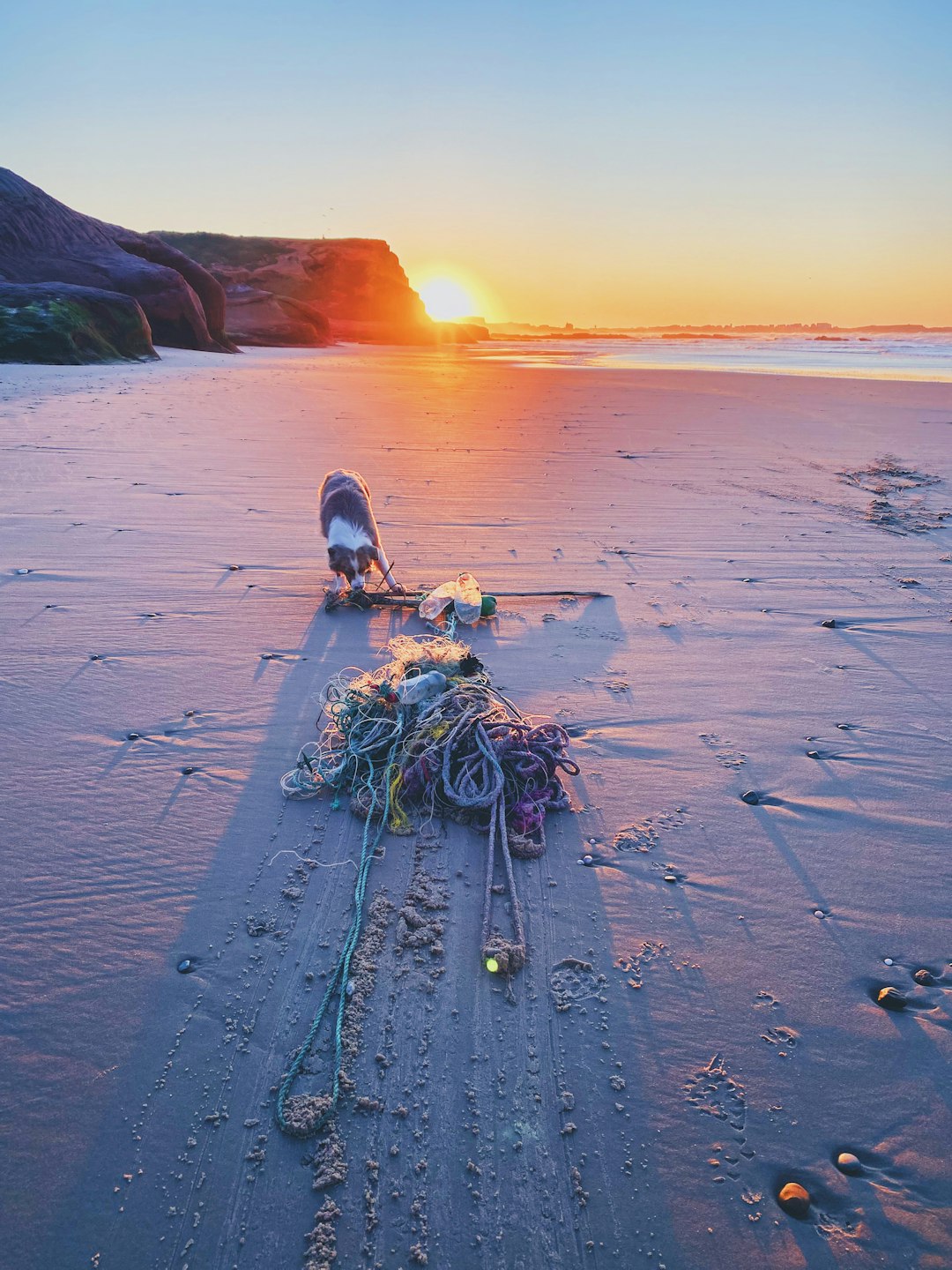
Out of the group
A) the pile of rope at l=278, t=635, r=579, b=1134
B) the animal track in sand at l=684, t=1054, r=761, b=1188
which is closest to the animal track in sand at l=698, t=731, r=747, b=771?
the pile of rope at l=278, t=635, r=579, b=1134

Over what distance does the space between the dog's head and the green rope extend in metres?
1.97

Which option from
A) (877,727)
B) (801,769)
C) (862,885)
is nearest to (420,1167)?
(862,885)

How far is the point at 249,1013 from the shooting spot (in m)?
1.86

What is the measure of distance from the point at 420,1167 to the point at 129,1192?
2.10 feet

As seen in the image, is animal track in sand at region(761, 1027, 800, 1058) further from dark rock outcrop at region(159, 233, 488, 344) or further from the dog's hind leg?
dark rock outcrop at region(159, 233, 488, 344)

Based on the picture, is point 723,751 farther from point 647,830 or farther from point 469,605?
point 469,605

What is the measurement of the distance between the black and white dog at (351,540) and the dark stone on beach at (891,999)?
3.30 m

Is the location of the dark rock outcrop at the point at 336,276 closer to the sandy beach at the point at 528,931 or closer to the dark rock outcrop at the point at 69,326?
the dark rock outcrop at the point at 69,326

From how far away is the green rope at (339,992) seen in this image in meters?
1.62

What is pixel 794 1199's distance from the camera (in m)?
1.50

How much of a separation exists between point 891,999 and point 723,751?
1228 mm

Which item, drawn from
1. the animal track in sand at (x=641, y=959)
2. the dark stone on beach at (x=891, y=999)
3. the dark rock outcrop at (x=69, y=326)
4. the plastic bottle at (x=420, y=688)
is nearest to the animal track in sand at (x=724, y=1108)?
the animal track in sand at (x=641, y=959)

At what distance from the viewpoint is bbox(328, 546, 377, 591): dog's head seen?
4434 millimetres

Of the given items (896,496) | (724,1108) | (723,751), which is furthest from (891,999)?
(896,496)
